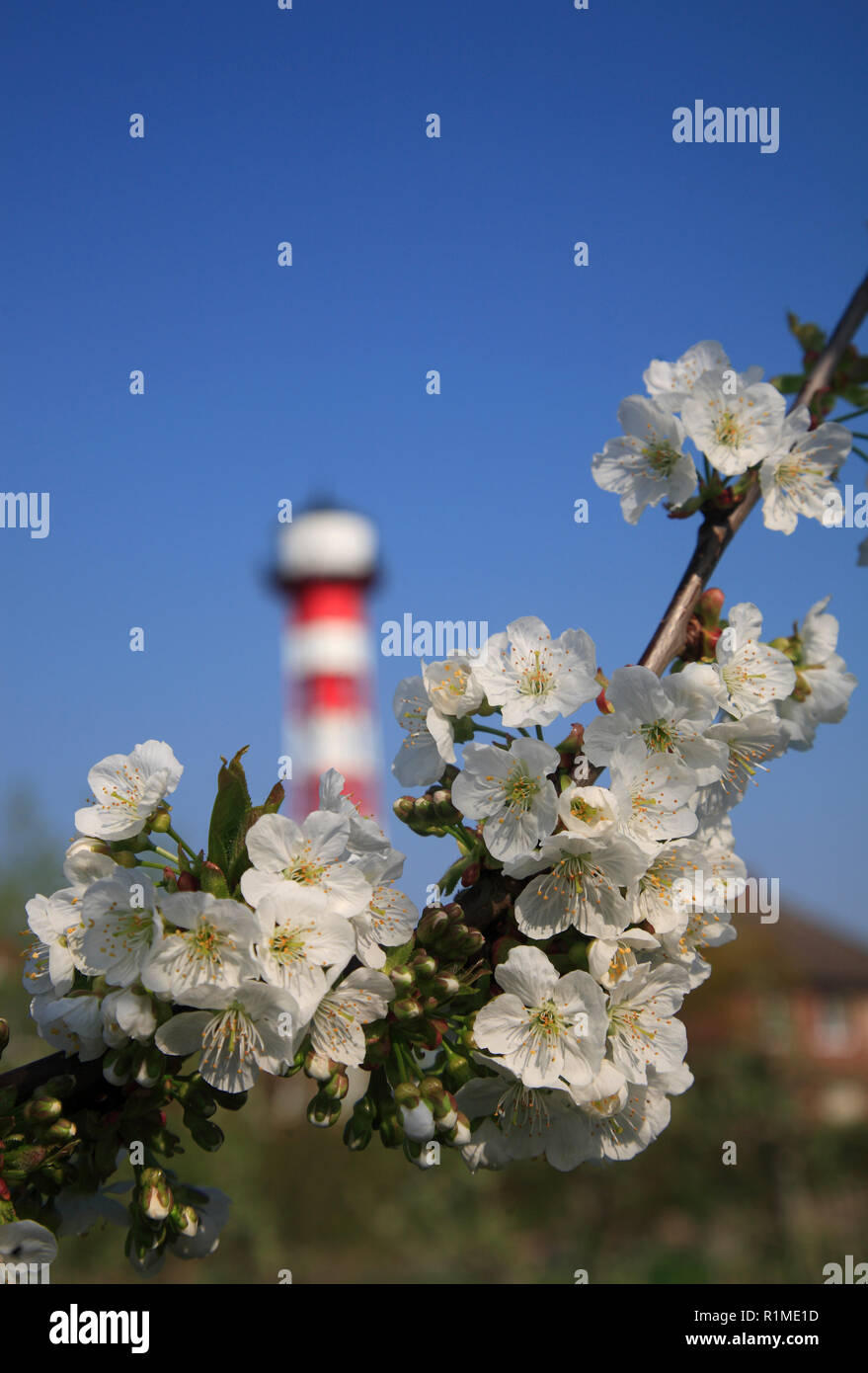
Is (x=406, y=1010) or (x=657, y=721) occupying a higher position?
(x=657, y=721)

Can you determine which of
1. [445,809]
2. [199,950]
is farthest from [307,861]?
[445,809]

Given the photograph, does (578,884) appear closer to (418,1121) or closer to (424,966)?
(424,966)

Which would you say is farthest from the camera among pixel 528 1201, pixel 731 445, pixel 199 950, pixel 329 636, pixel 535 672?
pixel 329 636

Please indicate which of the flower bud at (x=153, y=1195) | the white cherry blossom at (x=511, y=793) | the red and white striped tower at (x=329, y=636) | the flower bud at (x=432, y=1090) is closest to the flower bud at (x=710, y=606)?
the white cherry blossom at (x=511, y=793)

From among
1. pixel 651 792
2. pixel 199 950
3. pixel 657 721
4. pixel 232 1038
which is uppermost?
pixel 657 721

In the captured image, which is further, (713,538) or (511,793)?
(713,538)

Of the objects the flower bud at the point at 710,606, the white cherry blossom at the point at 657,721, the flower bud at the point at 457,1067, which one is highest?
the flower bud at the point at 710,606

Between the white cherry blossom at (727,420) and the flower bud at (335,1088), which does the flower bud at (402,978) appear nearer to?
the flower bud at (335,1088)
